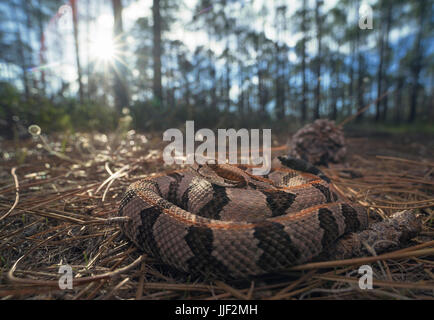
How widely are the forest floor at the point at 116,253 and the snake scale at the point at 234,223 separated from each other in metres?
0.10

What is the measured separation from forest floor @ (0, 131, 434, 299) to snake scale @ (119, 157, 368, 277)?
0.10 meters

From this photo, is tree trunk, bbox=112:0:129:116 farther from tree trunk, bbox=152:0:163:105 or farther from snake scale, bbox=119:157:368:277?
snake scale, bbox=119:157:368:277

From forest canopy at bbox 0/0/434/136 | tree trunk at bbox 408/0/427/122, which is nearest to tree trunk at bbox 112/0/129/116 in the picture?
forest canopy at bbox 0/0/434/136

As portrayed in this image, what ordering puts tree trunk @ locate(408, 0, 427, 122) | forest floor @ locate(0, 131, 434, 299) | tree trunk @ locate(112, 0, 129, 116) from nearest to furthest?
1. forest floor @ locate(0, 131, 434, 299)
2. tree trunk @ locate(112, 0, 129, 116)
3. tree trunk @ locate(408, 0, 427, 122)

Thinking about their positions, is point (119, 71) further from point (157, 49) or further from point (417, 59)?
point (417, 59)

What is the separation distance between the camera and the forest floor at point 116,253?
1.25 m

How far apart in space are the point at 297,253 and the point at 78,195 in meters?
2.18

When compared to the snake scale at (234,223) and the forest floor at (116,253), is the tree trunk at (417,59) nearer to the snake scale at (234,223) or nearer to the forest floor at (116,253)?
the forest floor at (116,253)

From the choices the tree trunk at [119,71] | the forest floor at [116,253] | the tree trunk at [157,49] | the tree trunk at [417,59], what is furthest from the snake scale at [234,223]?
the tree trunk at [417,59]

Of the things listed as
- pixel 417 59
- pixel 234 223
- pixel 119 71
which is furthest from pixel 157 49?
pixel 417 59

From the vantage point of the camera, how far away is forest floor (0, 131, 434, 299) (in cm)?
125

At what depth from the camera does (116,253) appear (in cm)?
163

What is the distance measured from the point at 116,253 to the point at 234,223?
34.5 inches
